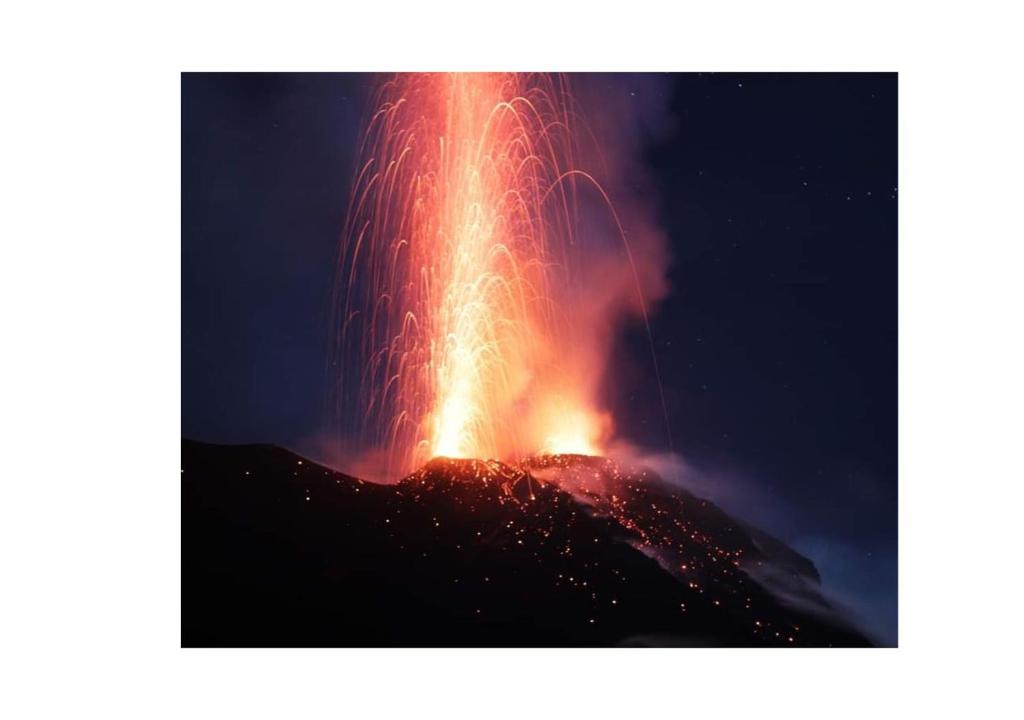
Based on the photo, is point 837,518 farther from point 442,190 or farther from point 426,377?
point 442,190

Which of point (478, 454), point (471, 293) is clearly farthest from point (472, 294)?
point (478, 454)

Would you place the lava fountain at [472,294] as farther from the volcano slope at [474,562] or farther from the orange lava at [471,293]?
the volcano slope at [474,562]

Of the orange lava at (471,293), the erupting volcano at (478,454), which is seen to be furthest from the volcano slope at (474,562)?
the orange lava at (471,293)

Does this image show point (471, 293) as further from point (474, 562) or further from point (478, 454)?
point (474, 562)

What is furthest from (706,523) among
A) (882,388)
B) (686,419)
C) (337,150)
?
(337,150)

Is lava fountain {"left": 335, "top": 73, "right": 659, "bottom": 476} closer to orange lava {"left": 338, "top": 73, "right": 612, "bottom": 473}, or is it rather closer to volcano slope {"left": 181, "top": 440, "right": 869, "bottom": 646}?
orange lava {"left": 338, "top": 73, "right": 612, "bottom": 473}
